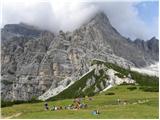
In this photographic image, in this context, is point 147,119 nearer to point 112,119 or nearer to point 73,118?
point 112,119

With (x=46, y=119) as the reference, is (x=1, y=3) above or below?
above

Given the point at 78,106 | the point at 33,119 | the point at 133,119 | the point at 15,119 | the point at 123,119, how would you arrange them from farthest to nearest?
the point at 78,106 < the point at 15,119 < the point at 33,119 < the point at 123,119 < the point at 133,119

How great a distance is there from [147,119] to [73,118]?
9.52m

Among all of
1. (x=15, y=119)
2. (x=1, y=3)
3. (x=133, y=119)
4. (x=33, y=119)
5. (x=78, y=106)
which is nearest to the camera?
(x=1, y=3)

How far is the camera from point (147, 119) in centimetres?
4347

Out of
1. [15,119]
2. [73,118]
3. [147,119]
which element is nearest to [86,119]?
[73,118]

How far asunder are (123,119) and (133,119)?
3.37 meters

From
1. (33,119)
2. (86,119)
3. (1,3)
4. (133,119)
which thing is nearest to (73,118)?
(86,119)

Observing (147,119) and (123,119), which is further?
(123,119)

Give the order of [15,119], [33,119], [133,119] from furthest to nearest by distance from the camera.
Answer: [15,119], [33,119], [133,119]

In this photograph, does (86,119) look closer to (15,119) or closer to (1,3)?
(15,119)

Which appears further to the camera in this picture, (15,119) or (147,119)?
(15,119)

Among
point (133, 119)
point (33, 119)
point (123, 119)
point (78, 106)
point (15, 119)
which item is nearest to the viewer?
point (133, 119)

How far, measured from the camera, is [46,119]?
152 feet
